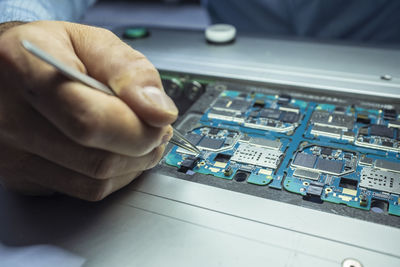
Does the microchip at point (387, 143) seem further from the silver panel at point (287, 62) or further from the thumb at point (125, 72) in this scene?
the thumb at point (125, 72)

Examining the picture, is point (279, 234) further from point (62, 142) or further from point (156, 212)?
point (62, 142)

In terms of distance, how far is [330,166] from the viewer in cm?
115

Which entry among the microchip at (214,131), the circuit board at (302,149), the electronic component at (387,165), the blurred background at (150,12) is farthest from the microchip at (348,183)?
the blurred background at (150,12)

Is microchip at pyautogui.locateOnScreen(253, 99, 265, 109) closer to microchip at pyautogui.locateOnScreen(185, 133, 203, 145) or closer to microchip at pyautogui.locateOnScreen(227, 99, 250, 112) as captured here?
microchip at pyautogui.locateOnScreen(227, 99, 250, 112)

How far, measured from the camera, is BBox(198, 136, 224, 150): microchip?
126 centimetres

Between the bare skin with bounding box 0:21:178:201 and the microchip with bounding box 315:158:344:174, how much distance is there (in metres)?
0.47

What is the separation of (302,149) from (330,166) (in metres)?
0.13

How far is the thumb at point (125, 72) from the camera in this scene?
2.90 ft

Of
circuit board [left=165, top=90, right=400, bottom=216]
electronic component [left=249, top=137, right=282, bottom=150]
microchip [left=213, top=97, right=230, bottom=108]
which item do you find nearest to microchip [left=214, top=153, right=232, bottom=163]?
circuit board [left=165, top=90, right=400, bottom=216]

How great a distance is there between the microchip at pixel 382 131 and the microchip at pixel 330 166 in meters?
0.22

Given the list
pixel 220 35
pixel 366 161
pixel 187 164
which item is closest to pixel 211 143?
pixel 187 164

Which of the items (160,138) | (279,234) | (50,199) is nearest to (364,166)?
(279,234)

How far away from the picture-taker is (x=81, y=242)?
958 millimetres

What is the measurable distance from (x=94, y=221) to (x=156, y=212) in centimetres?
16
